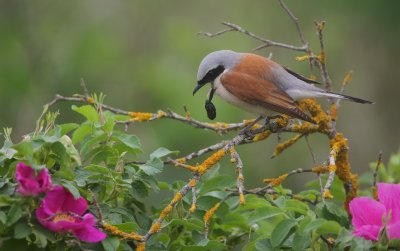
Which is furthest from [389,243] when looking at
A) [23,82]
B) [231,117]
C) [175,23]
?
[175,23]

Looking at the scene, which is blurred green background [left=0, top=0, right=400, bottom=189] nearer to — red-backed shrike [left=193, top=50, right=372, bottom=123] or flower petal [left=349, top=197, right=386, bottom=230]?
red-backed shrike [left=193, top=50, right=372, bottom=123]

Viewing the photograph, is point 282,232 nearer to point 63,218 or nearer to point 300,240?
point 300,240

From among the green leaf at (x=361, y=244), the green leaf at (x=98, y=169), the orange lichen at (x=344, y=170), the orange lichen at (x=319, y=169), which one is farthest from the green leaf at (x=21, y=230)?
the orange lichen at (x=344, y=170)

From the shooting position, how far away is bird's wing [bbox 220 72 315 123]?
353 cm

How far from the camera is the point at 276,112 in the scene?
3508 mm

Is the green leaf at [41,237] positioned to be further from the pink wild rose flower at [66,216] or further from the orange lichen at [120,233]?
the orange lichen at [120,233]

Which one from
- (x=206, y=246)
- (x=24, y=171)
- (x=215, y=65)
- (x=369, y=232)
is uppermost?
(x=24, y=171)

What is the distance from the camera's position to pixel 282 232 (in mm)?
1984

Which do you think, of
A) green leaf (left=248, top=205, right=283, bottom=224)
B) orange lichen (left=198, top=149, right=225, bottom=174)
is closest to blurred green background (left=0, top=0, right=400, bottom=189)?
orange lichen (left=198, top=149, right=225, bottom=174)

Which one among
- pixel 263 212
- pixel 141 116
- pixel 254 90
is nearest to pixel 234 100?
pixel 254 90

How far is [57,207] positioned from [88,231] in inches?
4.0

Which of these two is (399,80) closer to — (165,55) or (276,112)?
(165,55)

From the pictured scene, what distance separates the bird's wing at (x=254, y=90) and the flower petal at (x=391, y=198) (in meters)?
1.44

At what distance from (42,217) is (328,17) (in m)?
7.04
